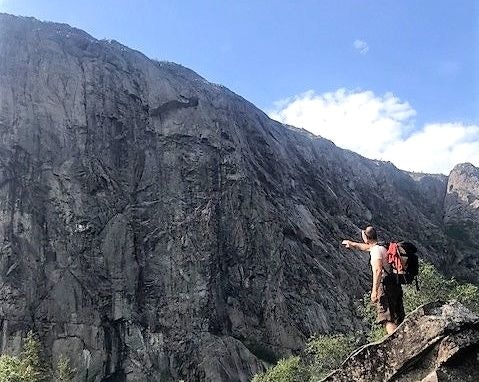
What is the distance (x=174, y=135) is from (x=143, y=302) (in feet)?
109

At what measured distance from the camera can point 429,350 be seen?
7.43 m

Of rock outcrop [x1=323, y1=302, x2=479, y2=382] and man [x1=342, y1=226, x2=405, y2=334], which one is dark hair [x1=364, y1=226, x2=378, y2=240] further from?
rock outcrop [x1=323, y1=302, x2=479, y2=382]

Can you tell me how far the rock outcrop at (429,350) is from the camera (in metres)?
7.25

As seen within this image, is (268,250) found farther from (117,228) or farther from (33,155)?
(33,155)

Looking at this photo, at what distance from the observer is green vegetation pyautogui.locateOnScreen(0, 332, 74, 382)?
40525mm

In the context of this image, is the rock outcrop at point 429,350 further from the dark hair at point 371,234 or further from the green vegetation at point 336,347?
the green vegetation at point 336,347

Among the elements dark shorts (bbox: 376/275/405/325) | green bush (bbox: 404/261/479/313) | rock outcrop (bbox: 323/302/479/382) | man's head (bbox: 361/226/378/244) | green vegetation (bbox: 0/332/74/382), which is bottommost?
green vegetation (bbox: 0/332/74/382)

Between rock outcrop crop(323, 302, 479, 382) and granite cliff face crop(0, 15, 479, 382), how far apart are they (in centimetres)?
7400

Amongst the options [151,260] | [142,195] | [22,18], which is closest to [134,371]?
[151,260]

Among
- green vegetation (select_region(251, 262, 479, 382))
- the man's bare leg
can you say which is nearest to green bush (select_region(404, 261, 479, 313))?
green vegetation (select_region(251, 262, 479, 382))

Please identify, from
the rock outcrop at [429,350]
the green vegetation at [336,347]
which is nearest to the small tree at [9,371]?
the green vegetation at [336,347]

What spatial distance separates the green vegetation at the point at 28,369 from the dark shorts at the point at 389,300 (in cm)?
3619

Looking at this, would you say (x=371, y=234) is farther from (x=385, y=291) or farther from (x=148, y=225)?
(x=148, y=225)

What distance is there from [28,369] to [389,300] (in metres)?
41.1
